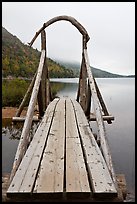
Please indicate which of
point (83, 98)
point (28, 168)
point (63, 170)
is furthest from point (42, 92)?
point (63, 170)

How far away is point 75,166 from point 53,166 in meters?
0.25

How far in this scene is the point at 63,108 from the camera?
7.24 m

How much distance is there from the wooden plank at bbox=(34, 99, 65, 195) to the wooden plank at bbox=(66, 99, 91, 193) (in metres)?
0.07

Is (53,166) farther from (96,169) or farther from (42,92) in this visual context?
(42,92)

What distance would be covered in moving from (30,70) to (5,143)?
54171 millimetres

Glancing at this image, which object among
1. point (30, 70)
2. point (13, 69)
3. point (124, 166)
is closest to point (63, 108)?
point (124, 166)

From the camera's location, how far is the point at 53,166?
325cm

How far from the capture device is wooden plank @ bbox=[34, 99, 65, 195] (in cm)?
275

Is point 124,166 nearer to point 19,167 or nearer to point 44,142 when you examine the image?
point 44,142

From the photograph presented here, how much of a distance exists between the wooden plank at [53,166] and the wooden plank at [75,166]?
0.24ft

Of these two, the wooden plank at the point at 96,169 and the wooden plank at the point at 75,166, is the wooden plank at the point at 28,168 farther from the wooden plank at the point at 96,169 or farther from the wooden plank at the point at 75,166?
the wooden plank at the point at 96,169

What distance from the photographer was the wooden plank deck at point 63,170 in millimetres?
2701

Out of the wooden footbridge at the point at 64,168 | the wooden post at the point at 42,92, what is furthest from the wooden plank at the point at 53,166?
the wooden post at the point at 42,92

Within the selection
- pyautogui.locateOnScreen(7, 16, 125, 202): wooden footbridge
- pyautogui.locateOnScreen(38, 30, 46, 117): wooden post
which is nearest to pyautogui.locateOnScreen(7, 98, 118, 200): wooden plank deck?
pyautogui.locateOnScreen(7, 16, 125, 202): wooden footbridge
